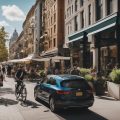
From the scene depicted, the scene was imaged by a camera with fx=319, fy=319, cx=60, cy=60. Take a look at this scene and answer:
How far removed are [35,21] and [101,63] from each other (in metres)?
48.8

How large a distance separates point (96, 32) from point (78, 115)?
1397cm

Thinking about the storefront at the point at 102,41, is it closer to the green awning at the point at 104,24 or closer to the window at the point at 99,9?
the green awning at the point at 104,24

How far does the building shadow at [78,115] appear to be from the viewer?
39.1ft

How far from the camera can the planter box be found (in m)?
16.8

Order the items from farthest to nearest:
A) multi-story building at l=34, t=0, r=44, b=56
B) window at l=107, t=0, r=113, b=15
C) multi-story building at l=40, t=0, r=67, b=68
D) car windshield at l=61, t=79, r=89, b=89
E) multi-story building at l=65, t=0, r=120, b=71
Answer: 1. multi-story building at l=34, t=0, r=44, b=56
2. multi-story building at l=40, t=0, r=67, b=68
3. window at l=107, t=0, r=113, b=15
4. multi-story building at l=65, t=0, r=120, b=71
5. car windshield at l=61, t=79, r=89, b=89

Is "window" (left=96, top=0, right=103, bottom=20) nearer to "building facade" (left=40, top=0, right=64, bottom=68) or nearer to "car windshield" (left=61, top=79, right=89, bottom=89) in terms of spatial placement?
"building facade" (left=40, top=0, right=64, bottom=68)

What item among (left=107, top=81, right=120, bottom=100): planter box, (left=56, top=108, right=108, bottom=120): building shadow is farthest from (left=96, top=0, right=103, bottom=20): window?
(left=56, top=108, right=108, bottom=120): building shadow

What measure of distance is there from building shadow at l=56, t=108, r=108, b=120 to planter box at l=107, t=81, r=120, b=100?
3655 mm

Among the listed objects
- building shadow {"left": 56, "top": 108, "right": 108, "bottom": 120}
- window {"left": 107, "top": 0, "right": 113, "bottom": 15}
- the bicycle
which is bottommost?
building shadow {"left": 56, "top": 108, "right": 108, "bottom": 120}

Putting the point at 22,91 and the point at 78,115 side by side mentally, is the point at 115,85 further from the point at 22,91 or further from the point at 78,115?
the point at 78,115

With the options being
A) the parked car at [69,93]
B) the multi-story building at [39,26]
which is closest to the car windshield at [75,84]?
the parked car at [69,93]

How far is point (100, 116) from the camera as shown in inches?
484

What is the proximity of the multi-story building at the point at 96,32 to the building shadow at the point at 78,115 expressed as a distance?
34.1 feet

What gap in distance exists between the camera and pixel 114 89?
56.8 feet
